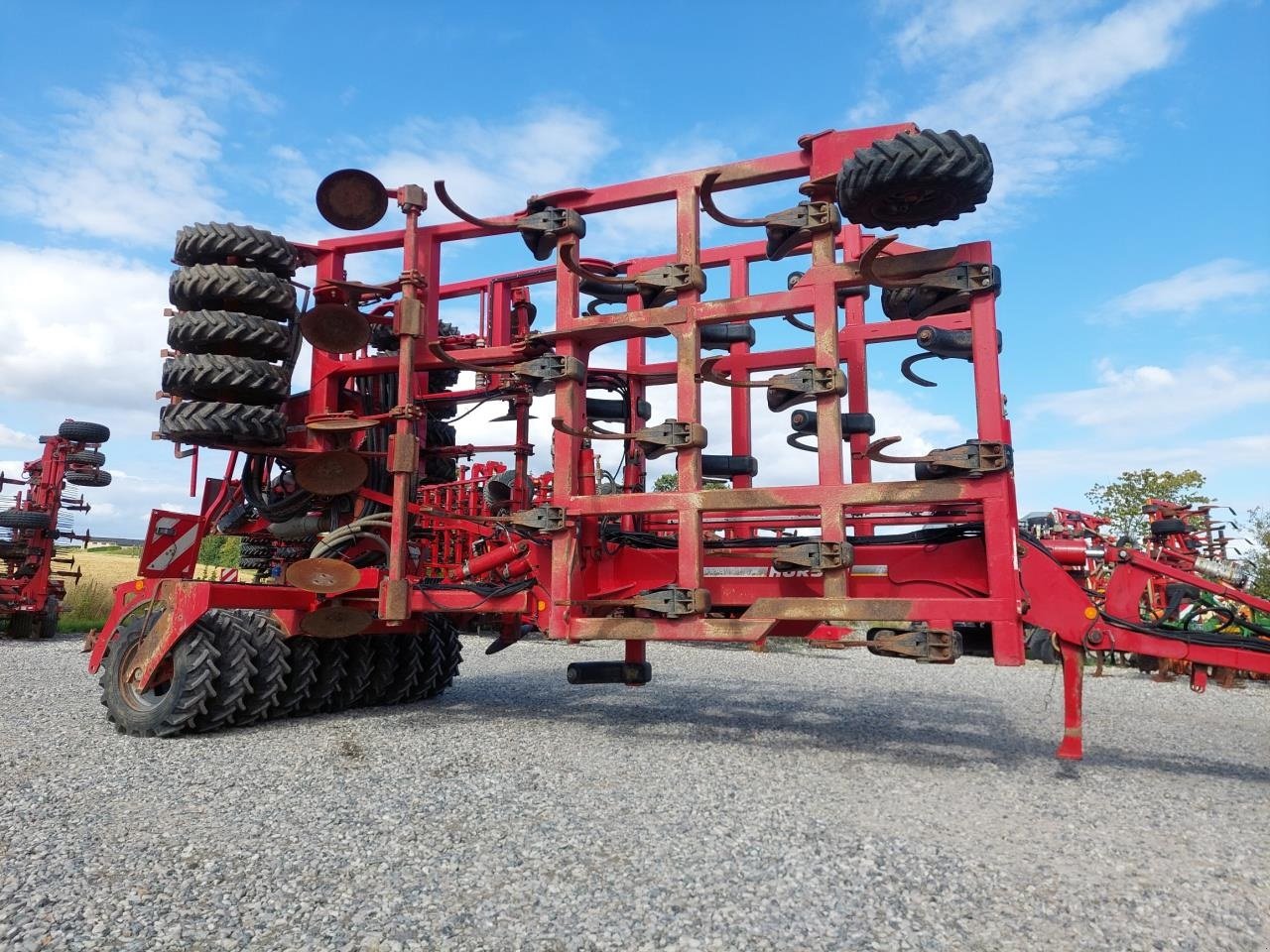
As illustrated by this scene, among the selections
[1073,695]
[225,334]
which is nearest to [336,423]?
[225,334]

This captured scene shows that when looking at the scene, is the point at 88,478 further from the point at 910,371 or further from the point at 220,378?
the point at 910,371

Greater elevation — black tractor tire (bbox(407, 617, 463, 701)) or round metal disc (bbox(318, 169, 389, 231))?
round metal disc (bbox(318, 169, 389, 231))

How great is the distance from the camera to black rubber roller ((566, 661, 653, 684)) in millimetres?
5895

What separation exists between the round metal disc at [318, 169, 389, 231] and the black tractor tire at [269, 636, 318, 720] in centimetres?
319

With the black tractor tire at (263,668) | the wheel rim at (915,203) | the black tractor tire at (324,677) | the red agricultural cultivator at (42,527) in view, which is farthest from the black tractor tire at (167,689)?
the red agricultural cultivator at (42,527)

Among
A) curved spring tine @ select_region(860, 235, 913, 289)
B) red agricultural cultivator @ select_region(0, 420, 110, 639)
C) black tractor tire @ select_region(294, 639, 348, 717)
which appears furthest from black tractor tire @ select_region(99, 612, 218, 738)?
red agricultural cultivator @ select_region(0, 420, 110, 639)

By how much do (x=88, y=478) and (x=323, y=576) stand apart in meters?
13.4

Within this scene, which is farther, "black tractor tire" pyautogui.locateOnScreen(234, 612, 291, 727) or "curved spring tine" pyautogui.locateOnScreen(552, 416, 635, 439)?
"black tractor tire" pyautogui.locateOnScreen(234, 612, 291, 727)

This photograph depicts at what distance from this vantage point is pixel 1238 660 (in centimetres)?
440

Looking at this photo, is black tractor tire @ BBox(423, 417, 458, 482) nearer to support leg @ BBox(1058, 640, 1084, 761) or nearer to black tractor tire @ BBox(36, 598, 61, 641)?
support leg @ BBox(1058, 640, 1084, 761)

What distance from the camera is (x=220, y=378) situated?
5840mm

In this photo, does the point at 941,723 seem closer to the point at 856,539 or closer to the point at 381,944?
the point at 856,539

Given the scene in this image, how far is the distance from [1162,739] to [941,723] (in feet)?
5.16

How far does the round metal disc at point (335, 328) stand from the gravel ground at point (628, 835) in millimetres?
2794
